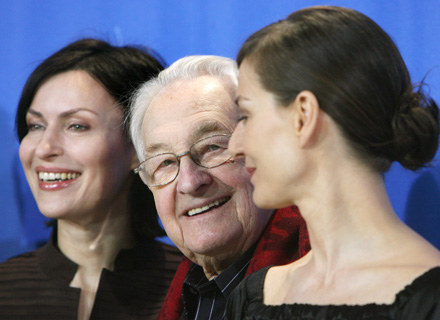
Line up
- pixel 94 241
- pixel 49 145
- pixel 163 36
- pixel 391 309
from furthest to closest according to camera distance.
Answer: pixel 163 36, pixel 94 241, pixel 49 145, pixel 391 309

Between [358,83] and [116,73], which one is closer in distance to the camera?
[358,83]

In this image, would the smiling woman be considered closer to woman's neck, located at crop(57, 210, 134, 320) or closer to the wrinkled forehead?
woman's neck, located at crop(57, 210, 134, 320)

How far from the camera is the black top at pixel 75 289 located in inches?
77.8

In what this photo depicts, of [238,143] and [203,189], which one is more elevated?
[238,143]

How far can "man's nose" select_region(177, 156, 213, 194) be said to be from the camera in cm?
153

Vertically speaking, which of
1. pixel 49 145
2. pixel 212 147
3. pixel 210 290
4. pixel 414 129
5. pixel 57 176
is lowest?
pixel 210 290

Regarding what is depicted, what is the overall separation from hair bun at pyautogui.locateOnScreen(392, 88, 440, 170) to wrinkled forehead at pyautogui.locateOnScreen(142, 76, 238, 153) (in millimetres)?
584

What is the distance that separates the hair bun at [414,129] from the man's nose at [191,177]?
0.55 m

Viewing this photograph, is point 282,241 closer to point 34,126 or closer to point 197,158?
point 197,158

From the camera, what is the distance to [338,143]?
1122 mm

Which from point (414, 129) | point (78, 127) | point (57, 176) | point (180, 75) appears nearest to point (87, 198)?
point (57, 176)

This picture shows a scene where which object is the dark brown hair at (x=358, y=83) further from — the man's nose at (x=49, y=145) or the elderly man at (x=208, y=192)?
the man's nose at (x=49, y=145)

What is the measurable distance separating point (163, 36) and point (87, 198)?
2.18 feet

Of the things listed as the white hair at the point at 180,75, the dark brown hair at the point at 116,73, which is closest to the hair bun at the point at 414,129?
the white hair at the point at 180,75
